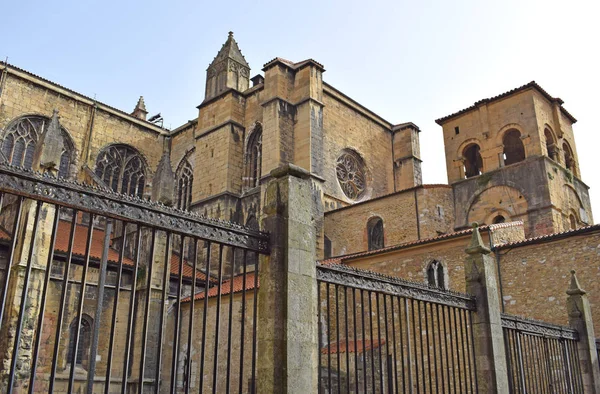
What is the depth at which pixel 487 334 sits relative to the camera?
7051mm

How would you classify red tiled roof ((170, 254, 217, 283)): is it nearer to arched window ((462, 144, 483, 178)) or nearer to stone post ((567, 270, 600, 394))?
stone post ((567, 270, 600, 394))

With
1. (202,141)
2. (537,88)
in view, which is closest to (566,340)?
(537,88)

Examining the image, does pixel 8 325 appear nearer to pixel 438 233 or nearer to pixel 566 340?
pixel 566 340

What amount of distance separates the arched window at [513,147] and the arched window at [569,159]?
6.05ft

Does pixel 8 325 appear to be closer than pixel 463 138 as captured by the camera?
Yes

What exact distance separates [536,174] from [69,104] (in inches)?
821

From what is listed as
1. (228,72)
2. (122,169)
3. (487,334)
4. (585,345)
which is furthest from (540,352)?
(122,169)

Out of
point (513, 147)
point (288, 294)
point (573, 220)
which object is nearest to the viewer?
point (288, 294)

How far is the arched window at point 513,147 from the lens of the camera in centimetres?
2298

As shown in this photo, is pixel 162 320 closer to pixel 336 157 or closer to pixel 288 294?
pixel 288 294

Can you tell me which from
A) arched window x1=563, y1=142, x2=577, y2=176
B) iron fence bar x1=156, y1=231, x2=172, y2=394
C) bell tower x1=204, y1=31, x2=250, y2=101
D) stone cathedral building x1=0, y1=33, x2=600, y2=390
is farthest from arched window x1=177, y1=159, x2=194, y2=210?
iron fence bar x1=156, y1=231, x2=172, y2=394

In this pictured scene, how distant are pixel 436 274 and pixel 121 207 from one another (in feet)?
42.3

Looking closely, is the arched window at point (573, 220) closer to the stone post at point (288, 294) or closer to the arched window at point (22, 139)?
the stone post at point (288, 294)

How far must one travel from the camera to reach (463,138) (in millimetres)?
23609
